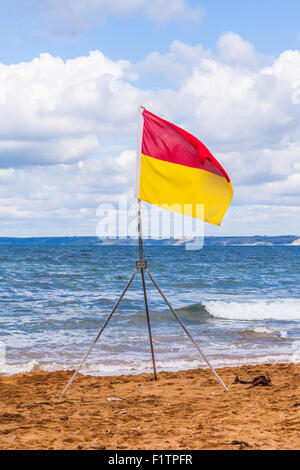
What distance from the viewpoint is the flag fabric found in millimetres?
5938

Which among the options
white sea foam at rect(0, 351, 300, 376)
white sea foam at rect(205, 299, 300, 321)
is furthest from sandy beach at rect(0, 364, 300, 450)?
white sea foam at rect(205, 299, 300, 321)

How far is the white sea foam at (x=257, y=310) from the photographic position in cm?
1450

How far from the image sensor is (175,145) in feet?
19.7

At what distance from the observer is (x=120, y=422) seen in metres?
5.12

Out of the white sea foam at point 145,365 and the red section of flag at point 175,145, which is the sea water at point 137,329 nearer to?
the white sea foam at point 145,365

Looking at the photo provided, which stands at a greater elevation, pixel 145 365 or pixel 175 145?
pixel 175 145

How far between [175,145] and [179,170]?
1.09 feet

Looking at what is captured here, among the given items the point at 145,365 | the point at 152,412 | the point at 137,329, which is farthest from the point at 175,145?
the point at 137,329

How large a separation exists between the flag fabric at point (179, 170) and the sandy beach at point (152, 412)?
7.79 ft

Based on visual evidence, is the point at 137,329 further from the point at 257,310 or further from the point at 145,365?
the point at 257,310

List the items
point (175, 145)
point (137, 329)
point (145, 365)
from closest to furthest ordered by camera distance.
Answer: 1. point (175, 145)
2. point (145, 365)
3. point (137, 329)

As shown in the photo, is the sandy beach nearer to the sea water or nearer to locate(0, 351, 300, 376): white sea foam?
locate(0, 351, 300, 376): white sea foam

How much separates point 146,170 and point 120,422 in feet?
10.0

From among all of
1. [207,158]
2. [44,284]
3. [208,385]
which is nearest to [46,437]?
[208,385]
